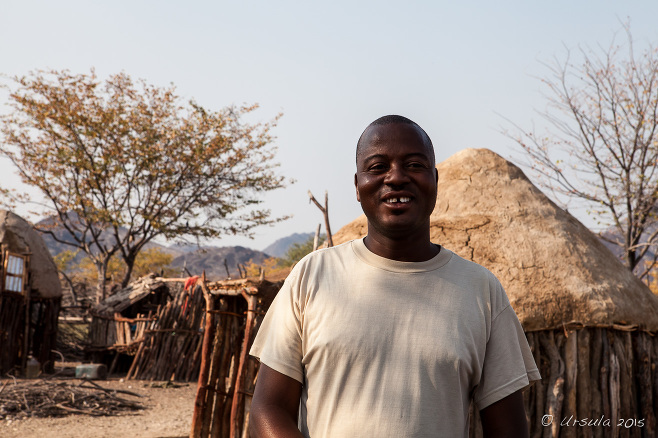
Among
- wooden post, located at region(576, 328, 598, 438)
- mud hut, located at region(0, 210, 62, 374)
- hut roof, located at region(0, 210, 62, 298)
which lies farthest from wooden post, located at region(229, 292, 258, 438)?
hut roof, located at region(0, 210, 62, 298)

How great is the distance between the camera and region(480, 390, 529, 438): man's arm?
1.66 metres

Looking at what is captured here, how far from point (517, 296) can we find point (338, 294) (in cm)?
468

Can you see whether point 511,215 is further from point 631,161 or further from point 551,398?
point 631,161

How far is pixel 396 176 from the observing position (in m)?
1.72

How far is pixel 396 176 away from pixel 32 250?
16764mm

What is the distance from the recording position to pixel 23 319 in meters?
16.1

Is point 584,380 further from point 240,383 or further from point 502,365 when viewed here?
point 502,365

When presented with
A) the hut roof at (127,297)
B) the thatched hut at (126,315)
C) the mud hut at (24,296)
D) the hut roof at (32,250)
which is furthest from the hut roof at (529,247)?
the hut roof at (127,297)

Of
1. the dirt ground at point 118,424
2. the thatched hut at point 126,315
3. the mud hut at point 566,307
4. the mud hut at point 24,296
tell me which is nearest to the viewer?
the mud hut at point 566,307

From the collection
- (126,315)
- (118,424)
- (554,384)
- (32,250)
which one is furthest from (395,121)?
(126,315)

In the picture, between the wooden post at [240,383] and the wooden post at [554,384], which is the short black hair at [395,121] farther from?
the wooden post at [240,383]

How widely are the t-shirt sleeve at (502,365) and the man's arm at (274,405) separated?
48 cm

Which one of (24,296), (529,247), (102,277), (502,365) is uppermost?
(102,277)

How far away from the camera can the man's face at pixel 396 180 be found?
5.64 feet
